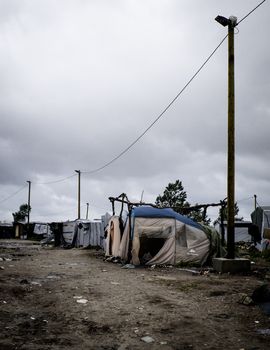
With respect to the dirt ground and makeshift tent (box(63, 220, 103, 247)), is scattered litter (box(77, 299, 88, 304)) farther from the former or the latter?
makeshift tent (box(63, 220, 103, 247))

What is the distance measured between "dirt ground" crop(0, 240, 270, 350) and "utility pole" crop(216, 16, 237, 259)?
7.94 feet

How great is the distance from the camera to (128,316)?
5.75 m

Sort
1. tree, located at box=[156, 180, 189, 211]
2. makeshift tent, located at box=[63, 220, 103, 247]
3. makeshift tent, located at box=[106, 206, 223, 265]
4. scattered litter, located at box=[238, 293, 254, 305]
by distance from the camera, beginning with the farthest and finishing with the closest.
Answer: tree, located at box=[156, 180, 189, 211] < makeshift tent, located at box=[63, 220, 103, 247] < makeshift tent, located at box=[106, 206, 223, 265] < scattered litter, located at box=[238, 293, 254, 305]

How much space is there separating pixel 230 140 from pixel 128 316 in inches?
315

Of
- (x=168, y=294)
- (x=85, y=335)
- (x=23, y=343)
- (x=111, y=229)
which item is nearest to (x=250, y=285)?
(x=168, y=294)

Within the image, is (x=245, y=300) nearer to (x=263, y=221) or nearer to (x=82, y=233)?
(x=263, y=221)

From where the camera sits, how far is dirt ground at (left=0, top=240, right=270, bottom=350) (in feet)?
14.8

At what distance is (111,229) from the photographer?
1866 centimetres

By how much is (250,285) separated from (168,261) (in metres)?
6.14

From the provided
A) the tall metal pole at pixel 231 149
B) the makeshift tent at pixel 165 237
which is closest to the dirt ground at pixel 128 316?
the tall metal pole at pixel 231 149

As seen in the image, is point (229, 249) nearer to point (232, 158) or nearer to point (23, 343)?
point (232, 158)

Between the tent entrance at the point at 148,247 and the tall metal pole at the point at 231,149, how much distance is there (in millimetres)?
4403

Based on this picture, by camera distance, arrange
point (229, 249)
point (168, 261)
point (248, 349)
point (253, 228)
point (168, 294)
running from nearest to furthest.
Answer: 1. point (248, 349)
2. point (168, 294)
3. point (229, 249)
4. point (168, 261)
5. point (253, 228)

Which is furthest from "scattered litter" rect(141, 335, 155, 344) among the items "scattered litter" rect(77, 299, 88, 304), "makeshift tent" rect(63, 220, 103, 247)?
"makeshift tent" rect(63, 220, 103, 247)
